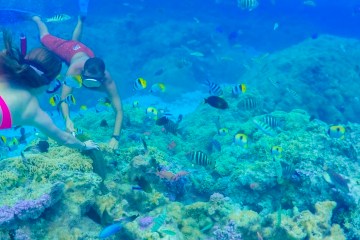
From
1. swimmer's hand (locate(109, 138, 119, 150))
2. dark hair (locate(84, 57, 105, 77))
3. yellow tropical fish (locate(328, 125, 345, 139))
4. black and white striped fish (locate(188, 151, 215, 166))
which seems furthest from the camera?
yellow tropical fish (locate(328, 125, 345, 139))

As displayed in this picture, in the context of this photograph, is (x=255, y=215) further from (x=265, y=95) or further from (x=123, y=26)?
(x=123, y=26)

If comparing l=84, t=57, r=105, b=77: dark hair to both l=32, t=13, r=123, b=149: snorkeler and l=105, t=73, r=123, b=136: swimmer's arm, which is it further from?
l=105, t=73, r=123, b=136: swimmer's arm

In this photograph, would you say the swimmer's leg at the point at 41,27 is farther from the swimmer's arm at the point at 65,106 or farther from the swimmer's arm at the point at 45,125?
the swimmer's arm at the point at 45,125

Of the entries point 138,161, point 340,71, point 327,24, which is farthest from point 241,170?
point 327,24

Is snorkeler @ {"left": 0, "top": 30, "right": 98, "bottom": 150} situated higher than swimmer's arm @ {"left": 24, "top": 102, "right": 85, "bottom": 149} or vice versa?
snorkeler @ {"left": 0, "top": 30, "right": 98, "bottom": 150}

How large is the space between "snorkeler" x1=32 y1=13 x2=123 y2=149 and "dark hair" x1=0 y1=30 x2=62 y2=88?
102 inches

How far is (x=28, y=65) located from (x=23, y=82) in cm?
21

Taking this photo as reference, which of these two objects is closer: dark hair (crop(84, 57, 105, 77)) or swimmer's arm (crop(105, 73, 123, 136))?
dark hair (crop(84, 57, 105, 77))

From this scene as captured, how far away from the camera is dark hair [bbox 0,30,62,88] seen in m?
3.21

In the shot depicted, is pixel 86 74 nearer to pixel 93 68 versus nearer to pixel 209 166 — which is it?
pixel 93 68

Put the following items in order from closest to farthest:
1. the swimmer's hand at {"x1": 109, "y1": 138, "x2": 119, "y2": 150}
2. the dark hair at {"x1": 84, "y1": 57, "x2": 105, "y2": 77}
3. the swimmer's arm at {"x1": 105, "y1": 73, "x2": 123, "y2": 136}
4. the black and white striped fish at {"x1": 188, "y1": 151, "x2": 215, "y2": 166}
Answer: the black and white striped fish at {"x1": 188, "y1": 151, "x2": 215, "y2": 166} → the dark hair at {"x1": 84, "y1": 57, "x2": 105, "y2": 77} → the swimmer's hand at {"x1": 109, "y1": 138, "x2": 119, "y2": 150} → the swimmer's arm at {"x1": 105, "y1": 73, "x2": 123, "y2": 136}

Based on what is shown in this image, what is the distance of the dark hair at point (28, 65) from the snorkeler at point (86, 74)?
2.59 meters

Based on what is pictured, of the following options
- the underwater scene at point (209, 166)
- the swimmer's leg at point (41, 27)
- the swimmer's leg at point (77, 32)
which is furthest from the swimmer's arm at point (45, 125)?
the swimmer's leg at point (41, 27)

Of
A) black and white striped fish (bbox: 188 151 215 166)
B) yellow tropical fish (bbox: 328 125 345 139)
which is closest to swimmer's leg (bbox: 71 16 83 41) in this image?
black and white striped fish (bbox: 188 151 215 166)
